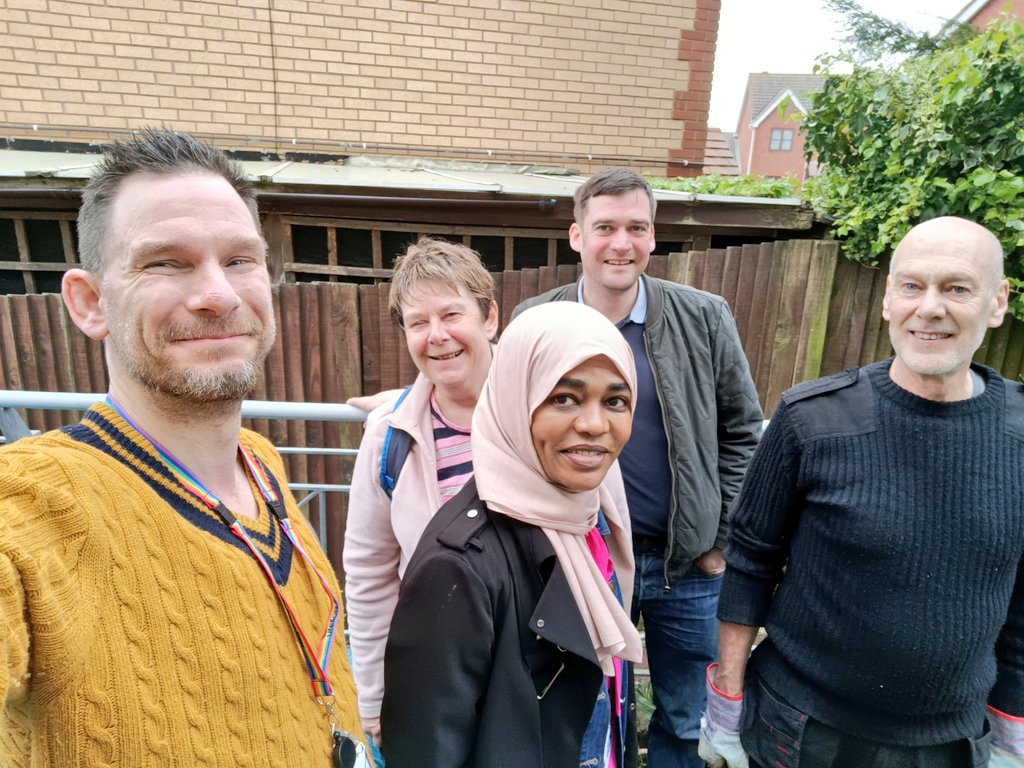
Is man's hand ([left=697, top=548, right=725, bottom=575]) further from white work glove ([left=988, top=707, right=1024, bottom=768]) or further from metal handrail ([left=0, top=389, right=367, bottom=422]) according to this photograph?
metal handrail ([left=0, top=389, right=367, bottom=422])

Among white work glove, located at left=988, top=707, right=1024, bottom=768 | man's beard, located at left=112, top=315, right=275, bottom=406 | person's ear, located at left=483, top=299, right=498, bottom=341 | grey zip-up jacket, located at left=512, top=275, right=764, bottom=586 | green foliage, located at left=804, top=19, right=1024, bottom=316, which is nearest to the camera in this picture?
man's beard, located at left=112, top=315, right=275, bottom=406

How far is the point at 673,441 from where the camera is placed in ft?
7.24

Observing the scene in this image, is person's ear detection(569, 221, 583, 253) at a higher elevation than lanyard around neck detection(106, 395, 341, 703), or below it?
higher

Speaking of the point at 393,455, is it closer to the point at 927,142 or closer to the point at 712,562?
the point at 712,562

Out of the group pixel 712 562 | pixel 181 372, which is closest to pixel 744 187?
pixel 712 562

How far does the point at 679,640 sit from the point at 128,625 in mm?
2034

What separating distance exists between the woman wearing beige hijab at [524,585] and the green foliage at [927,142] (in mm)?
3103

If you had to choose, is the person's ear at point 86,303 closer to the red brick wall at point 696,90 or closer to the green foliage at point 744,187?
the green foliage at point 744,187

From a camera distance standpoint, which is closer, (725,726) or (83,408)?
(725,726)

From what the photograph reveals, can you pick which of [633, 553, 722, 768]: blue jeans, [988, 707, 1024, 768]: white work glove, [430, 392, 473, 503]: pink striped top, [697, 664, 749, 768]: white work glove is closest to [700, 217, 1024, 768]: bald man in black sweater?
[988, 707, 1024, 768]: white work glove

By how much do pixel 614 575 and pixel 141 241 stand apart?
138 centimetres

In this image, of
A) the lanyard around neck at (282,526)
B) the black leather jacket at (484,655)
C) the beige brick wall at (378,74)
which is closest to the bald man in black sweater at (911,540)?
the black leather jacket at (484,655)

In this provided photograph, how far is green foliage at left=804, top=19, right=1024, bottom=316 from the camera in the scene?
A: 3281 millimetres

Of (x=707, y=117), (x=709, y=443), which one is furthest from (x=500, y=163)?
(x=709, y=443)
